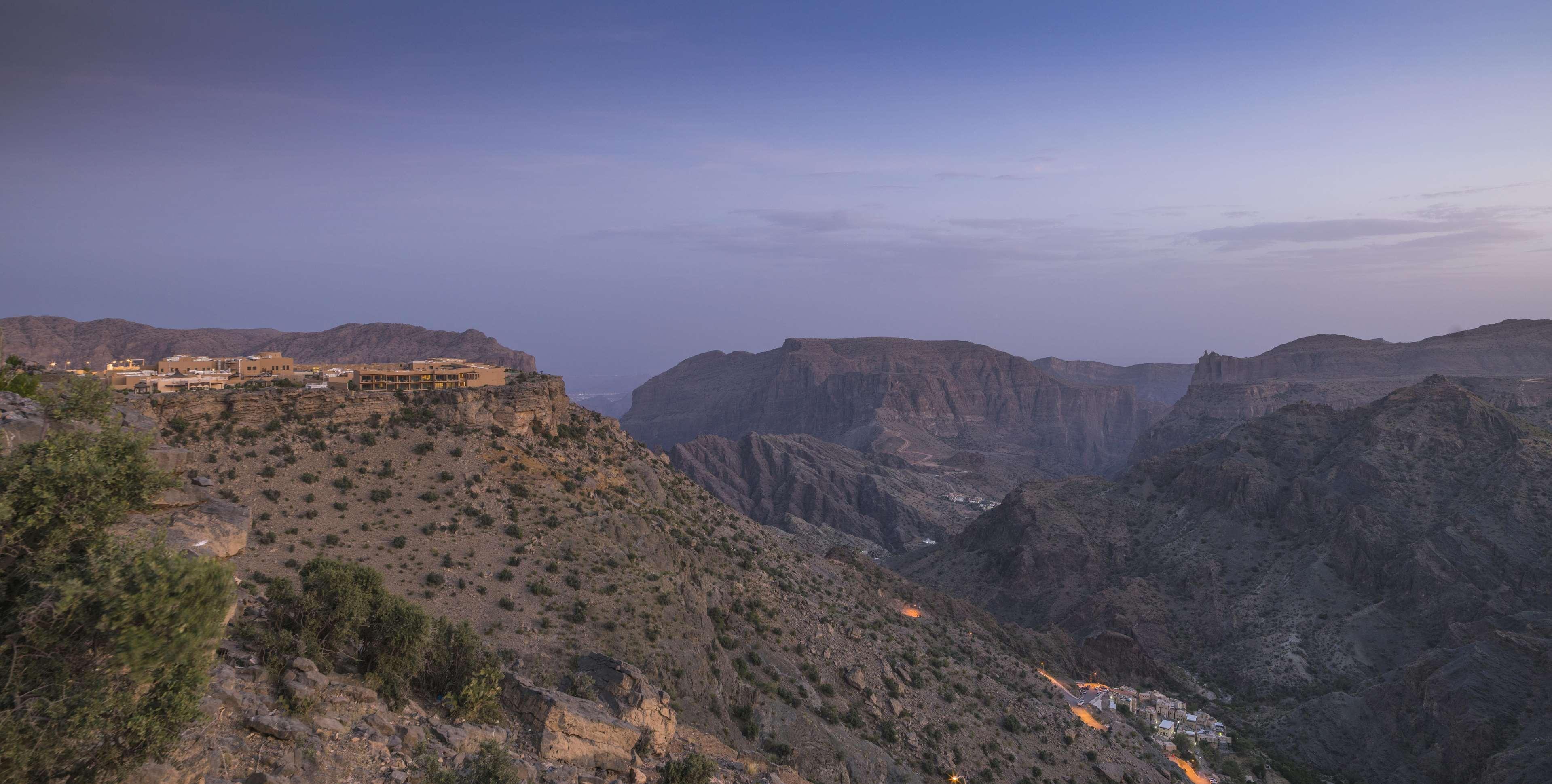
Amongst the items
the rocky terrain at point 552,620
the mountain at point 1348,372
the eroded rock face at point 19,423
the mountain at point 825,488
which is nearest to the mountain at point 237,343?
the mountain at point 825,488

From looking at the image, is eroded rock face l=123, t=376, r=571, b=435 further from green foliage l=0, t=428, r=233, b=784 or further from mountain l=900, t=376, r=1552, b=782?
mountain l=900, t=376, r=1552, b=782

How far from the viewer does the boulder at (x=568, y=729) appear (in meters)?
17.0

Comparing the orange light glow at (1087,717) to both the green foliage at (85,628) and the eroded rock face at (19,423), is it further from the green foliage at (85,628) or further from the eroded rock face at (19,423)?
the eroded rock face at (19,423)

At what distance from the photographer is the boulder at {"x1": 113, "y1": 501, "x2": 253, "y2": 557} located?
12703mm

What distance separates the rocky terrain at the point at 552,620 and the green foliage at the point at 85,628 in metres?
0.87

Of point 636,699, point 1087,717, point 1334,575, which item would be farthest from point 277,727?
point 1334,575

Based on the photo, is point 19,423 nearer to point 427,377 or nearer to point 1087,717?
point 427,377

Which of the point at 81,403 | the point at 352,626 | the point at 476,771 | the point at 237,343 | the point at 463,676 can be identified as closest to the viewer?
the point at 81,403

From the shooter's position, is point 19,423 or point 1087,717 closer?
point 19,423

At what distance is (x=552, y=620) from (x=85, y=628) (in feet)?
58.8

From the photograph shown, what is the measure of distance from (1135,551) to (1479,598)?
111ft

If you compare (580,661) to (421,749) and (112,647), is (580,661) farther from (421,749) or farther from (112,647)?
(112,647)

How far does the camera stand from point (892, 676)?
37.1 metres

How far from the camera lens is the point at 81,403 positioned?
1358 cm
